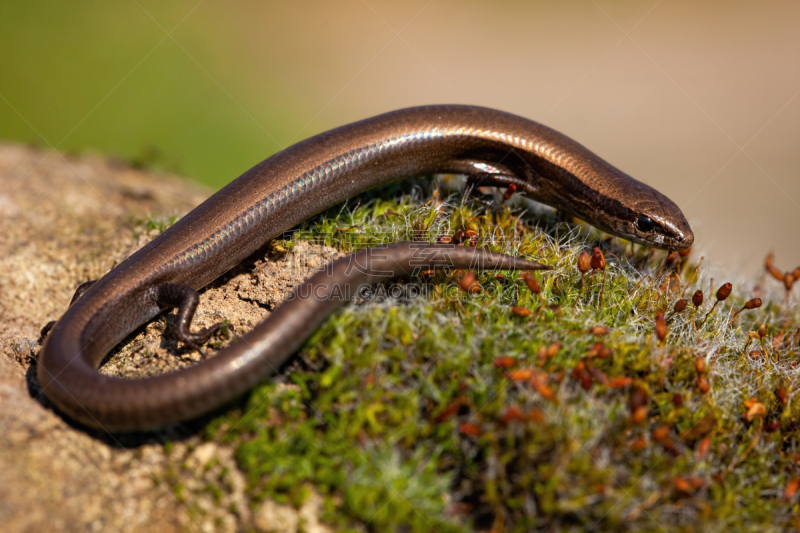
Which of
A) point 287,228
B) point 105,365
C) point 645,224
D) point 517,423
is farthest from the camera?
point 287,228

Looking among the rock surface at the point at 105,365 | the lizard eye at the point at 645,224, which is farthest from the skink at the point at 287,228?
the rock surface at the point at 105,365

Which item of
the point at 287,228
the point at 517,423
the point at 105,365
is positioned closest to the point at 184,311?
the point at 105,365

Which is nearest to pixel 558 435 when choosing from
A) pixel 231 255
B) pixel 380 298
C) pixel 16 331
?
pixel 380 298

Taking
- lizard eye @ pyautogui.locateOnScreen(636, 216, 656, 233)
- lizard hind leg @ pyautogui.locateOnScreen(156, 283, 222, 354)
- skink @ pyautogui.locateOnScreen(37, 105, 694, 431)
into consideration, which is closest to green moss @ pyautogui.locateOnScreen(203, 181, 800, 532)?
skink @ pyautogui.locateOnScreen(37, 105, 694, 431)

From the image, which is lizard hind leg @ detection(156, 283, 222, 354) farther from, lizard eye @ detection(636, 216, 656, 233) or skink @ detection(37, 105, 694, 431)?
lizard eye @ detection(636, 216, 656, 233)

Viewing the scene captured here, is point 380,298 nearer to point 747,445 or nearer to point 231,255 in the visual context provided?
point 231,255

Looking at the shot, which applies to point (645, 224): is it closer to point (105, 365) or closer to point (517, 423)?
point (517, 423)
